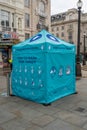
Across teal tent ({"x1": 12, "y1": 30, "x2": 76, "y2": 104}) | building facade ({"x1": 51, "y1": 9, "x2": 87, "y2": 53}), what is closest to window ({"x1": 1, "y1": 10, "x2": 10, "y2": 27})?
teal tent ({"x1": 12, "y1": 30, "x2": 76, "y2": 104})

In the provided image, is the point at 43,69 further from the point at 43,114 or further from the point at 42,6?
the point at 42,6

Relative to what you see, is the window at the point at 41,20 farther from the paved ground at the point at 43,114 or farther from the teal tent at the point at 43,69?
the paved ground at the point at 43,114

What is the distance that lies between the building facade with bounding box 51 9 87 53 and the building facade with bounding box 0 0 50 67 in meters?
32.2

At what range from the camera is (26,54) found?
21.7 ft

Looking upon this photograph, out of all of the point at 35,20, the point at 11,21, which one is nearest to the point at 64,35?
the point at 35,20

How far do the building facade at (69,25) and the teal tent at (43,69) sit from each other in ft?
182

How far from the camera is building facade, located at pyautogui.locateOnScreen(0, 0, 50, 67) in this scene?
69.0 feet

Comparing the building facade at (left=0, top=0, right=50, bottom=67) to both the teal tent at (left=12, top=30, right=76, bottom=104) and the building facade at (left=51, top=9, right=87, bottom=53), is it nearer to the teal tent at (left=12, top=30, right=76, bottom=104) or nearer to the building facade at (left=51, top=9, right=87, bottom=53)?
the teal tent at (left=12, top=30, right=76, bottom=104)

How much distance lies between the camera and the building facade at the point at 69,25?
61.4 m

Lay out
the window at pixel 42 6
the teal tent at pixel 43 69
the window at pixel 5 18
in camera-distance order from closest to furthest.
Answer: the teal tent at pixel 43 69 → the window at pixel 5 18 → the window at pixel 42 6

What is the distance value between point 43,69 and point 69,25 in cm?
5960

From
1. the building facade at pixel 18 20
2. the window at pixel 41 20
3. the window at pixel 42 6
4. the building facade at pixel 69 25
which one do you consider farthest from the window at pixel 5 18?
the building facade at pixel 69 25

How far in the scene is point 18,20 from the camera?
78.8ft

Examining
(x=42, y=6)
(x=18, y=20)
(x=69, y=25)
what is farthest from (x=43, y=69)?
(x=69, y=25)
